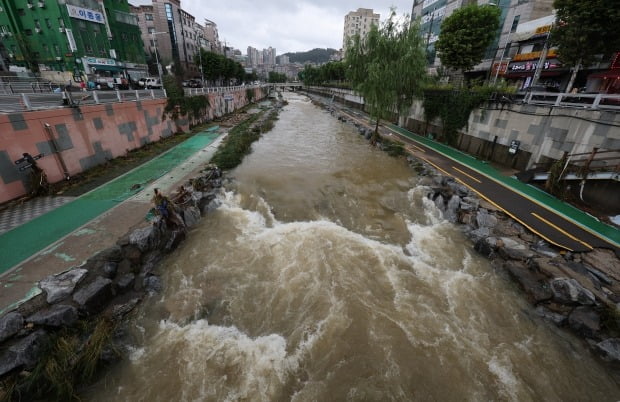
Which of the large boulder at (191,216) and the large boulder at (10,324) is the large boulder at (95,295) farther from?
the large boulder at (191,216)

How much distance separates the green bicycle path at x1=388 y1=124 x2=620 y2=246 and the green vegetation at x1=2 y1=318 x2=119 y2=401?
15.2 metres

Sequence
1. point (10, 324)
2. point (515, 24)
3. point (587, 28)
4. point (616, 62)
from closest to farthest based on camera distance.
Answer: point (10, 324) → point (587, 28) → point (616, 62) → point (515, 24)

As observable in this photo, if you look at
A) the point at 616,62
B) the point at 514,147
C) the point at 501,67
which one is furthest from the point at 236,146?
the point at 501,67

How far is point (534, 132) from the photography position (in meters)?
13.7

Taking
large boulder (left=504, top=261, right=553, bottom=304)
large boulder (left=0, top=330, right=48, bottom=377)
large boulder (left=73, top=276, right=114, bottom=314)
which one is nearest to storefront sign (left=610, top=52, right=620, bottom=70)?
large boulder (left=504, top=261, right=553, bottom=304)

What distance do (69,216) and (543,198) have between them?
19.4m

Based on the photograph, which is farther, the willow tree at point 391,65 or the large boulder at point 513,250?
the willow tree at point 391,65

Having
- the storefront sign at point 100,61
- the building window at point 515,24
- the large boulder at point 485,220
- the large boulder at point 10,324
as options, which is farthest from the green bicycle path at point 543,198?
the storefront sign at point 100,61

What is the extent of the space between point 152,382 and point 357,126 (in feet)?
90.7

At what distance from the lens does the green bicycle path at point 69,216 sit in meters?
6.92

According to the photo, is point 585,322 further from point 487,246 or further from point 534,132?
point 534,132

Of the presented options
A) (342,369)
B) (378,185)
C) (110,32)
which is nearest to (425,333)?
(342,369)

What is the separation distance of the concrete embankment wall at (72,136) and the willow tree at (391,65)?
54.1 feet

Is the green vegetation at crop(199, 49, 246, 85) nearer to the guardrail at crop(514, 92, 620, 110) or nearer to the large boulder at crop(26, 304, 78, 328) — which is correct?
the guardrail at crop(514, 92, 620, 110)
